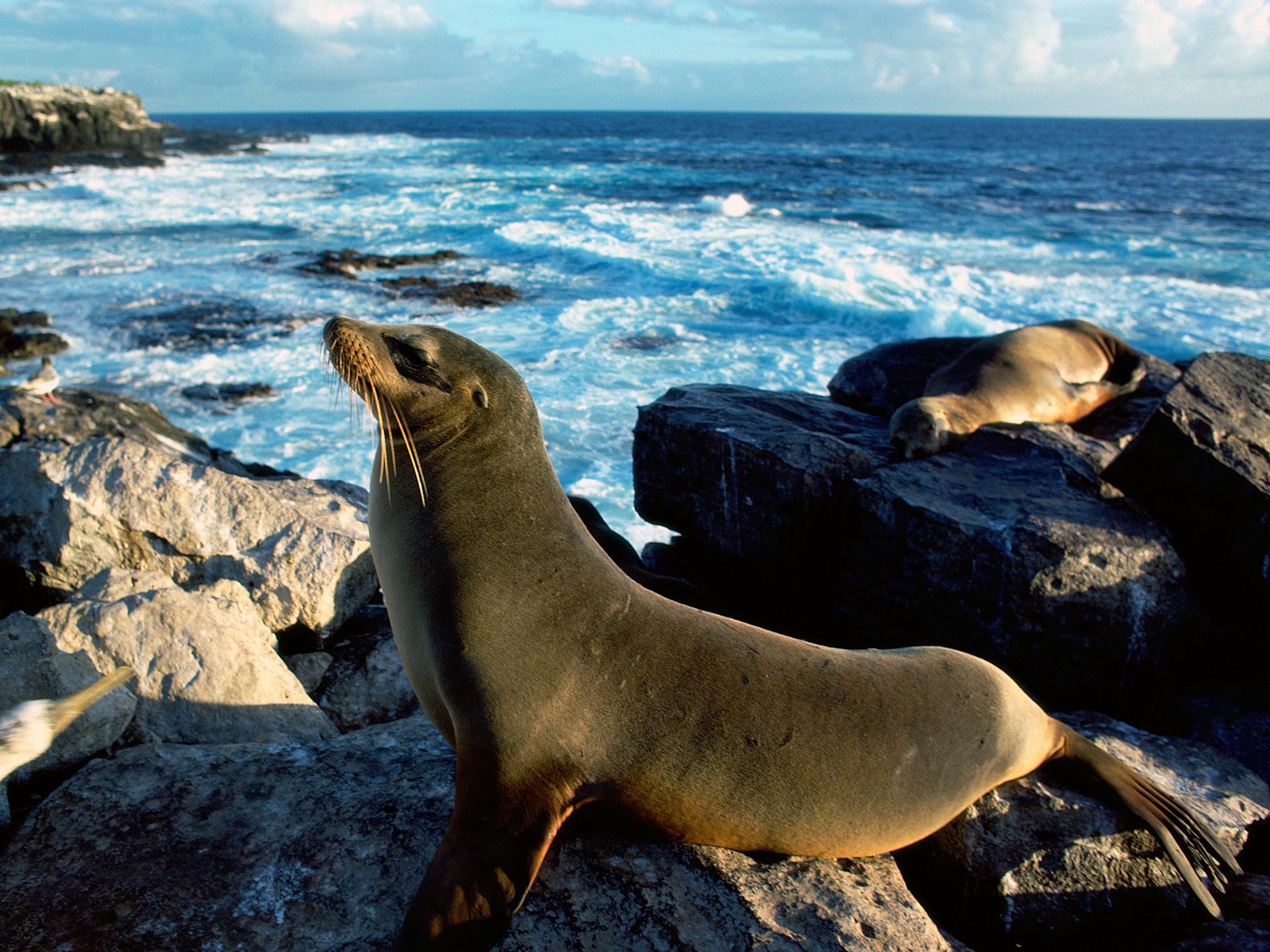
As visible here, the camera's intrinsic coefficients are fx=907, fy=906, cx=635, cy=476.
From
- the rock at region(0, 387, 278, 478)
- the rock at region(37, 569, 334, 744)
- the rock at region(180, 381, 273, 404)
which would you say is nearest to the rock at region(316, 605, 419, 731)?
the rock at region(37, 569, 334, 744)

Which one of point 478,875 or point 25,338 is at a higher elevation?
point 478,875

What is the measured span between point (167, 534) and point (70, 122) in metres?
66.6

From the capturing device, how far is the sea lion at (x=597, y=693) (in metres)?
2.76

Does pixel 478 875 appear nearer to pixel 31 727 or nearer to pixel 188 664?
pixel 31 727

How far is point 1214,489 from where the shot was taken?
445 cm

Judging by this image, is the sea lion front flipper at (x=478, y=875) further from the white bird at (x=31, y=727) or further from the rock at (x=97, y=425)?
the rock at (x=97, y=425)

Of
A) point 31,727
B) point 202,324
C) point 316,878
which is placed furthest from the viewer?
point 202,324

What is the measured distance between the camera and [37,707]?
240cm

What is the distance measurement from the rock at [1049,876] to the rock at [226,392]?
10.6 metres

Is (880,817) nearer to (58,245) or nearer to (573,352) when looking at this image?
(573,352)

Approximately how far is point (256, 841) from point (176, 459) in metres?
2.63

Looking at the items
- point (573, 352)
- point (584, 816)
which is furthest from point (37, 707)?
point (573, 352)

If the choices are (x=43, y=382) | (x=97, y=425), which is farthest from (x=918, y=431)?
(x=43, y=382)

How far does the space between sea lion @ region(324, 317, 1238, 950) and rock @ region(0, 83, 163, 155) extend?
64100 millimetres
